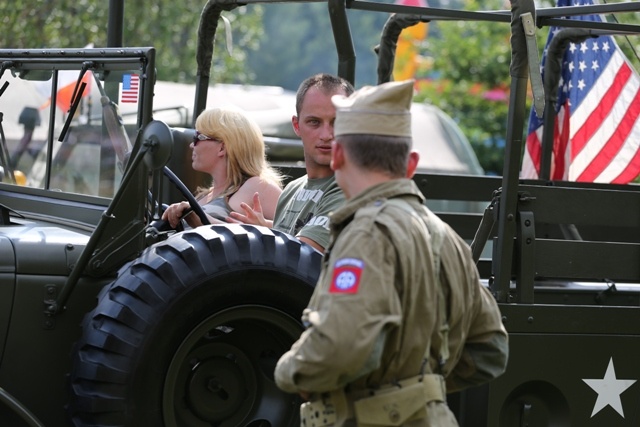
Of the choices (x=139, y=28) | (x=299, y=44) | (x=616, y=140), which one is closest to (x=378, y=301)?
(x=616, y=140)

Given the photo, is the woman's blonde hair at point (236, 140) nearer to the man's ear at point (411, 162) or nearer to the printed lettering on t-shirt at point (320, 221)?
the printed lettering on t-shirt at point (320, 221)

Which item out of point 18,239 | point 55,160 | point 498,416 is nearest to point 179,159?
point 55,160

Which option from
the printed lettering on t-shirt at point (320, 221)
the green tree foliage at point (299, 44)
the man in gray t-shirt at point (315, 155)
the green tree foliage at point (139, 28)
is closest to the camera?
the printed lettering on t-shirt at point (320, 221)

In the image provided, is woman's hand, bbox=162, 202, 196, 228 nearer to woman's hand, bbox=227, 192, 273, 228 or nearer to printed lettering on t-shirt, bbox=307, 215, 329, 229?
woman's hand, bbox=227, 192, 273, 228

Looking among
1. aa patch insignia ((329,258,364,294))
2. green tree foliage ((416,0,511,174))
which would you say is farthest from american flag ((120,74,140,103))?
green tree foliage ((416,0,511,174))

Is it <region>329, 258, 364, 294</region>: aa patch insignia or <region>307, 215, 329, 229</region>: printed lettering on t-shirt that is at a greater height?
<region>329, 258, 364, 294</region>: aa patch insignia

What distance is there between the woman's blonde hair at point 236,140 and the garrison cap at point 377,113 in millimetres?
2062

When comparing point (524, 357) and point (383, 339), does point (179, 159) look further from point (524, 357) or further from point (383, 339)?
point (383, 339)

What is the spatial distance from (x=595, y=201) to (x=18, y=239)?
85.6 inches

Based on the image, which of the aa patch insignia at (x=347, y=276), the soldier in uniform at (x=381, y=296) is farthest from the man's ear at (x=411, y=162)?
the aa patch insignia at (x=347, y=276)

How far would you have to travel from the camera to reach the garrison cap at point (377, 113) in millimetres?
2695

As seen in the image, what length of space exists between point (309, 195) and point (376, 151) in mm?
1614

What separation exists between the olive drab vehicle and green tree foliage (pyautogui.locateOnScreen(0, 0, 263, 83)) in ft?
27.5

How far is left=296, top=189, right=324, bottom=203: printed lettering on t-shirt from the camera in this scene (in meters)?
4.24
